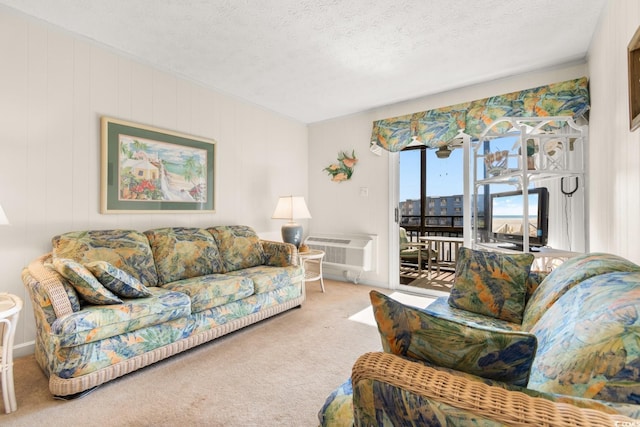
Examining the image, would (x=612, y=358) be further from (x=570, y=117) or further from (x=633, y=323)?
(x=570, y=117)

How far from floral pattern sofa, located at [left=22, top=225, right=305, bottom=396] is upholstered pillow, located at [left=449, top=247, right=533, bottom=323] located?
1660mm

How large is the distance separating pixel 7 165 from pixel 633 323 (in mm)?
3378

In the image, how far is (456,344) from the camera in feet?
2.39

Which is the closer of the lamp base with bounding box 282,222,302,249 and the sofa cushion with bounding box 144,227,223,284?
the sofa cushion with bounding box 144,227,223,284

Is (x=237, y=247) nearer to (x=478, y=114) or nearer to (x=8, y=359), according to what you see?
(x=8, y=359)

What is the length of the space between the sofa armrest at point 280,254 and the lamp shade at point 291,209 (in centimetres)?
46

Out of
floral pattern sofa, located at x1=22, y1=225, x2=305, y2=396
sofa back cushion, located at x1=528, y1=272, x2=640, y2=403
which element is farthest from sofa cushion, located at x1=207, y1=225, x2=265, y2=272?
sofa back cushion, located at x1=528, y1=272, x2=640, y2=403

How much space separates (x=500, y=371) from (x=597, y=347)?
29 centimetres

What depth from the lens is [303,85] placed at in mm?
3402

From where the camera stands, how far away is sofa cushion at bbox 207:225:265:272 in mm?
3141

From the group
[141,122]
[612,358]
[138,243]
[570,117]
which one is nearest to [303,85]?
[141,122]

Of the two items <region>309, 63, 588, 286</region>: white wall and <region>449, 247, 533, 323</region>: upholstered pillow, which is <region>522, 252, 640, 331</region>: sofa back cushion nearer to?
<region>449, 247, 533, 323</region>: upholstered pillow

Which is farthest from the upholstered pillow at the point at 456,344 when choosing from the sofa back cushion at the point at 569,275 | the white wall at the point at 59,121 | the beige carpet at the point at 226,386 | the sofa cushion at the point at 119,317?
the white wall at the point at 59,121

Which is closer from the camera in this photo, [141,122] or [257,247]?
[141,122]
